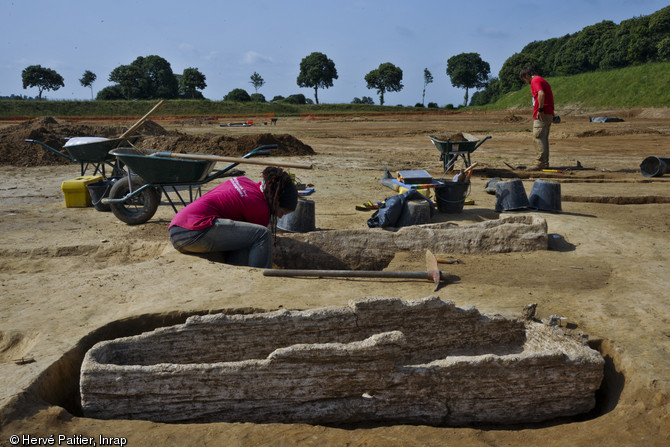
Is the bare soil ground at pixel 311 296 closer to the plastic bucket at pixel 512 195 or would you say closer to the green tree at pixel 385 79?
the plastic bucket at pixel 512 195

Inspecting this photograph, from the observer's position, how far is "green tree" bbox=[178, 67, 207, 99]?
201ft

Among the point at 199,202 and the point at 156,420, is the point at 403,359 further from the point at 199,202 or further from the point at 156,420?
the point at 199,202

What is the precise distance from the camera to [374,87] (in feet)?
222

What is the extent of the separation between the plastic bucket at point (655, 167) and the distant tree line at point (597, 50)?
30763 mm

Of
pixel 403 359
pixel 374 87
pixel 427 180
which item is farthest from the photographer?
pixel 374 87

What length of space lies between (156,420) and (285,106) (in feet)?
147

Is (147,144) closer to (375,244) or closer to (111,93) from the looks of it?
(375,244)

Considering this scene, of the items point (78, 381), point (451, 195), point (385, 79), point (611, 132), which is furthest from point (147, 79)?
point (78, 381)

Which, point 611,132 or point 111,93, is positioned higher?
point 111,93

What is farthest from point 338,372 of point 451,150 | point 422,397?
point 451,150

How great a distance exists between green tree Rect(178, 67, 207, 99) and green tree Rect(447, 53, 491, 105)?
32842 millimetres

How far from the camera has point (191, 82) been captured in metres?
61.2

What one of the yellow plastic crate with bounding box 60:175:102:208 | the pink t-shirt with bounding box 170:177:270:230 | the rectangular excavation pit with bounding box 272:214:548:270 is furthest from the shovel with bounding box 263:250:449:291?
the yellow plastic crate with bounding box 60:175:102:208

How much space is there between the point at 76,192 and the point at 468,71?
66780 mm
